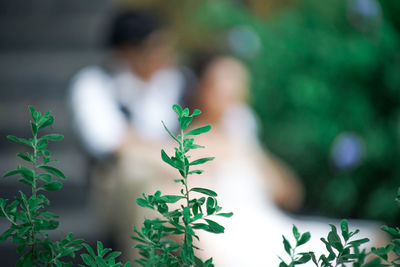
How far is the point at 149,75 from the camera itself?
3.03 m

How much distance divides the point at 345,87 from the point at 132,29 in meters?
1.15

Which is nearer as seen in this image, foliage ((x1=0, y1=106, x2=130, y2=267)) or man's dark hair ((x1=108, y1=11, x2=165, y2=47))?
foliage ((x1=0, y1=106, x2=130, y2=267))

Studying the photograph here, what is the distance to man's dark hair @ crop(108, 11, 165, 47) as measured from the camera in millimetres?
2957

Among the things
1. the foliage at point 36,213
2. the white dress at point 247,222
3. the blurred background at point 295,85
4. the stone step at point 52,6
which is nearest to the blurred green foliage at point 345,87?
the blurred background at point 295,85

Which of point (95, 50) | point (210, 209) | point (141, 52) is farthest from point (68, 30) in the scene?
point (210, 209)

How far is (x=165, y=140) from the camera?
2699mm

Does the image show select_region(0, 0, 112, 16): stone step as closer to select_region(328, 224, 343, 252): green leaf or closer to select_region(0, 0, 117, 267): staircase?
select_region(0, 0, 117, 267): staircase

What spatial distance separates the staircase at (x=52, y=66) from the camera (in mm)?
3936

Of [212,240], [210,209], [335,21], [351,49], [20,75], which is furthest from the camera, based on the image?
[20,75]

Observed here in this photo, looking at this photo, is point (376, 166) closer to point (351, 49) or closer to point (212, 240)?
point (351, 49)

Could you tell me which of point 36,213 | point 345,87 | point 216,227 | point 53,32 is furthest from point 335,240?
point 53,32

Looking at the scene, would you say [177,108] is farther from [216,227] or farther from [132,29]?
[132,29]

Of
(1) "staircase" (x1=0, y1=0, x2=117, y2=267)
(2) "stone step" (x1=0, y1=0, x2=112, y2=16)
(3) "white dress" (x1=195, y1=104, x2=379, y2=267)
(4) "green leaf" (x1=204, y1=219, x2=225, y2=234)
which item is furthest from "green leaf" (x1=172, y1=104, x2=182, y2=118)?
(2) "stone step" (x1=0, y1=0, x2=112, y2=16)

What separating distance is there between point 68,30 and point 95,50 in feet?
0.97
